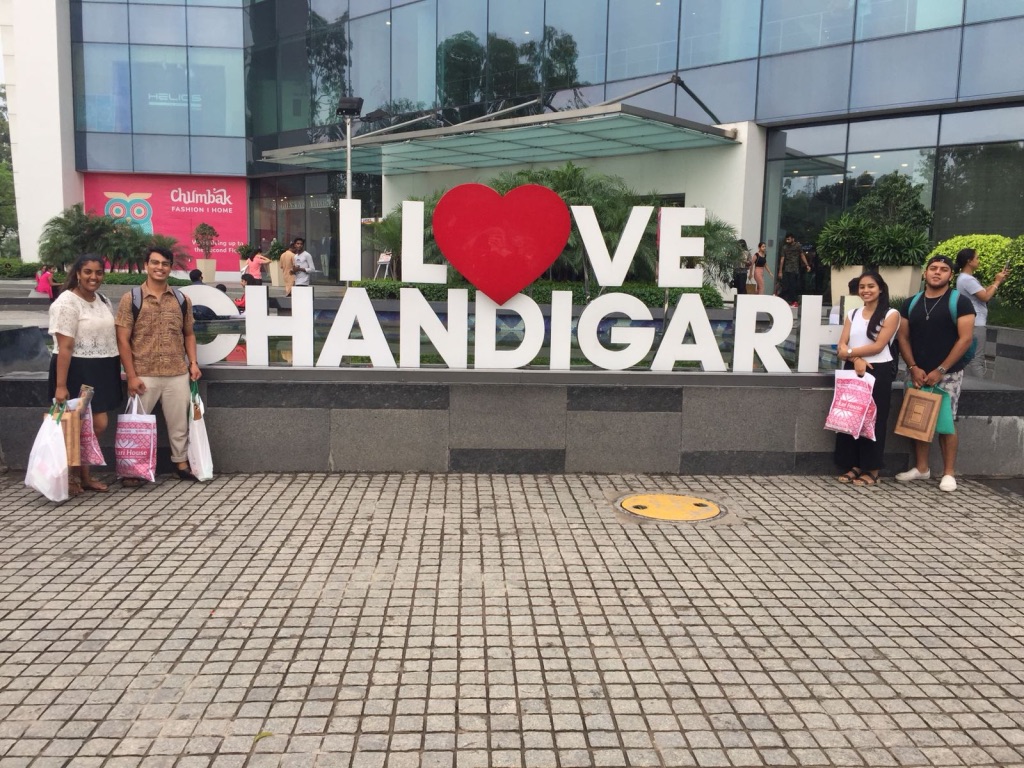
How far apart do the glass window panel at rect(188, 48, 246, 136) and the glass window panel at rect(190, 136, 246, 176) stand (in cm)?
37

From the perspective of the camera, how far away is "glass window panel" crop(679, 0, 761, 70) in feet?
64.8

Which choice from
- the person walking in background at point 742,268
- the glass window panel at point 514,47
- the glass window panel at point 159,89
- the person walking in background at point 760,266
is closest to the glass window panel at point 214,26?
the glass window panel at point 159,89

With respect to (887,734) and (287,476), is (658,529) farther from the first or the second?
(287,476)

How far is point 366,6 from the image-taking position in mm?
28422

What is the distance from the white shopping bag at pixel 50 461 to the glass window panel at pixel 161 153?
31315 millimetres

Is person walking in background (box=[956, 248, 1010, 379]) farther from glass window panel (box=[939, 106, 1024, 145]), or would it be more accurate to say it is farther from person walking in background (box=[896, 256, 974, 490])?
glass window panel (box=[939, 106, 1024, 145])

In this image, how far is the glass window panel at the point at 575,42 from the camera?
22047 millimetres

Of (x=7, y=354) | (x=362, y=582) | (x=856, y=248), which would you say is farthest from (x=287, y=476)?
(x=856, y=248)

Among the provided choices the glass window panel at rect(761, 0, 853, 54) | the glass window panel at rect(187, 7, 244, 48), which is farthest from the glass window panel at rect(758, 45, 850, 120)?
the glass window panel at rect(187, 7, 244, 48)

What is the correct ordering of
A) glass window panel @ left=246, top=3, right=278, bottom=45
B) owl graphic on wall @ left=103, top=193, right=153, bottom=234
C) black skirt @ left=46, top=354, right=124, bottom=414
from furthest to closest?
owl graphic on wall @ left=103, top=193, right=153, bottom=234 < glass window panel @ left=246, top=3, right=278, bottom=45 < black skirt @ left=46, top=354, right=124, bottom=414

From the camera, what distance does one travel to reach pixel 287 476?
6.76 metres

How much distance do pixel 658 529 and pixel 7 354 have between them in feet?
19.5

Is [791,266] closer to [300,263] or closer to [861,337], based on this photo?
[300,263]

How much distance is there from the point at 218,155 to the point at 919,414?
32672 millimetres
